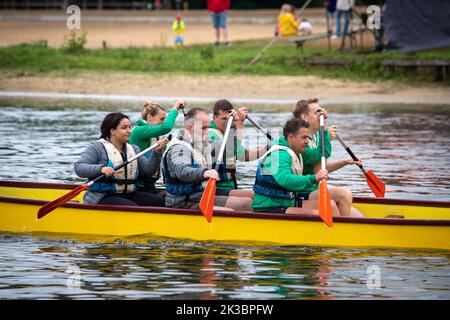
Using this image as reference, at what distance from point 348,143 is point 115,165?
349 inches

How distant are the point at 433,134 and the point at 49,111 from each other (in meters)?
7.95

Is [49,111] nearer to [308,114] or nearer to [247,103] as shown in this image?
[247,103]

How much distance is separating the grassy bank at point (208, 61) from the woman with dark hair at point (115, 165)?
47.5ft

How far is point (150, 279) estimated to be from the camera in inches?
415

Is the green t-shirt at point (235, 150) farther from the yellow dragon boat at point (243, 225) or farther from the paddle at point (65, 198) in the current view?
the yellow dragon boat at point (243, 225)

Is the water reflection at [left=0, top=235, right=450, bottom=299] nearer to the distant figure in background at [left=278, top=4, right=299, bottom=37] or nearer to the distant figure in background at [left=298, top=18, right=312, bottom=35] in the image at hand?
the distant figure in background at [left=278, top=4, right=299, bottom=37]

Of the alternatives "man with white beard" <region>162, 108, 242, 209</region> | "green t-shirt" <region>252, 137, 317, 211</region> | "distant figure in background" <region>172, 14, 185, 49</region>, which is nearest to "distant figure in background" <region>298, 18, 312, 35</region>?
"distant figure in background" <region>172, 14, 185, 49</region>

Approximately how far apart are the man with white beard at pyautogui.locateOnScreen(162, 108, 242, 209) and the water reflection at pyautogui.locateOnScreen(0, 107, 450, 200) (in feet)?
12.5

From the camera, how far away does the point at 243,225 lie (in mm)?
11695

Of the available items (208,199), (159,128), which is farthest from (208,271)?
(159,128)

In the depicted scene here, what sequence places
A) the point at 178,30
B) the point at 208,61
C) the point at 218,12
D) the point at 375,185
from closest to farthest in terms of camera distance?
the point at 375,185
the point at 208,61
the point at 218,12
the point at 178,30

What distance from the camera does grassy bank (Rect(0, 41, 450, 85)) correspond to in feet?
87.2

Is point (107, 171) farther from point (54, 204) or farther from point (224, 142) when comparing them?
point (224, 142)
